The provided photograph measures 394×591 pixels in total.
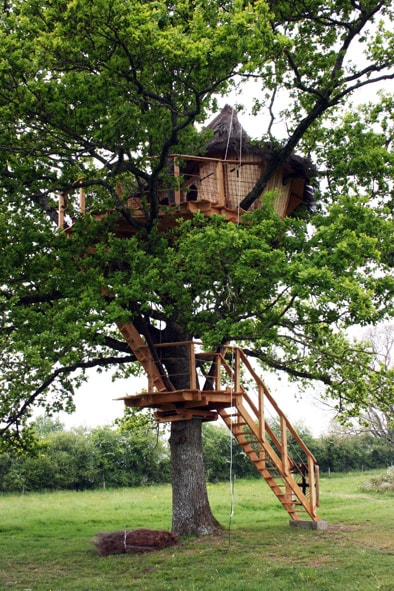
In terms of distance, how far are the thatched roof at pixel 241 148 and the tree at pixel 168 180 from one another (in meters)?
0.32

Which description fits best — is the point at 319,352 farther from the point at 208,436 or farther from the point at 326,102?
the point at 208,436

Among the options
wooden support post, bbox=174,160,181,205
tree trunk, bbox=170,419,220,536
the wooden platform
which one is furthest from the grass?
wooden support post, bbox=174,160,181,205

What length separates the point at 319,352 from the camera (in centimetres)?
1551

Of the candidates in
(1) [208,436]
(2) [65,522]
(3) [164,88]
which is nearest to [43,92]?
(3) [164,88]

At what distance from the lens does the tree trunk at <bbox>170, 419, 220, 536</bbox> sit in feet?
47.1

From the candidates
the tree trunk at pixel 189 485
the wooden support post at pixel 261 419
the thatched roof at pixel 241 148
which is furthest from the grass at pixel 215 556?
the thatched roof at pixel 241 148

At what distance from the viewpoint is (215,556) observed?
12023 mm

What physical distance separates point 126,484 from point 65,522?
1205cm

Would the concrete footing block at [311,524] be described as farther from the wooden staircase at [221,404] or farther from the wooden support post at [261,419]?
the wooden support post at [261,419]

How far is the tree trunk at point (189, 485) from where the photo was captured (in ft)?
47.1

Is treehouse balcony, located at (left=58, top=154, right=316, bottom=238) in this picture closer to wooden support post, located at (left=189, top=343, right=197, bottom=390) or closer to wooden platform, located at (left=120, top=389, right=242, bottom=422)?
wooden support post, located at (left=189, top=343, right=197, bottom=390)

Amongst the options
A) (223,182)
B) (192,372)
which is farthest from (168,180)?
(192,372)

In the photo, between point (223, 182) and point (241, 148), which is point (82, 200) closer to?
point (223, 182)

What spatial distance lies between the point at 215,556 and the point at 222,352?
4796 mm
